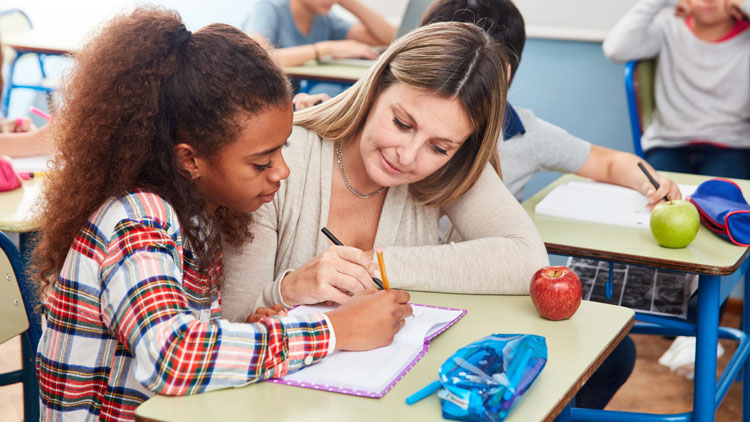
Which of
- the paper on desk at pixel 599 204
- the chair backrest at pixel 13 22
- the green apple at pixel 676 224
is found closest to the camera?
the green apple at pixel 676 224

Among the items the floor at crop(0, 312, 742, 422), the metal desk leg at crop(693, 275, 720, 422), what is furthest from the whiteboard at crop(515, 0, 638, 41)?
the metal desk leg at crop(693, 275, 720, 422)

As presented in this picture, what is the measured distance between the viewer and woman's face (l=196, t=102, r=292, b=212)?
1148mm

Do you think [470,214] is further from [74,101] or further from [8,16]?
[8,16]

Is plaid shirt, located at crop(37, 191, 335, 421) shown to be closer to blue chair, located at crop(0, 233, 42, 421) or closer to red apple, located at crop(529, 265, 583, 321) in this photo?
red apple, located at crop(529, 265, 583, 321)

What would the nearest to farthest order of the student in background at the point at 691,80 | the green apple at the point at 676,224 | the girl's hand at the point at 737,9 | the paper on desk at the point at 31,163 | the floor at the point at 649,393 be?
the green apple at the point at 676,224
the paper on desk at the point at 31,163
the floor at the point at 649,393
the girl's hand at the point at 737,9
the student in background at the point at 691,80

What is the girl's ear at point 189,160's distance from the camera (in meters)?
1.14

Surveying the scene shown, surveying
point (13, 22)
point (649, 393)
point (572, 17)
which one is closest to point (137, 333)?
point (649, 393)

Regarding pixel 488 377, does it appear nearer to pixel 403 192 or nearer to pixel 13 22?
pixel 403 192

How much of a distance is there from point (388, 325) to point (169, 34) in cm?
50

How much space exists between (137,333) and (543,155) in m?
1.36

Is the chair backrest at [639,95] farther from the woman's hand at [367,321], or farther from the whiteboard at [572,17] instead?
the woman's hand at [367,321]

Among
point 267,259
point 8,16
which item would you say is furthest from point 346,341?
point 8,16

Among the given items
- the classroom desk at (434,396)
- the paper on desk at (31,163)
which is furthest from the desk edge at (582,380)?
the paper on desk at (31,163)

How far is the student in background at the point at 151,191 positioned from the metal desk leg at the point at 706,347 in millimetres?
777
